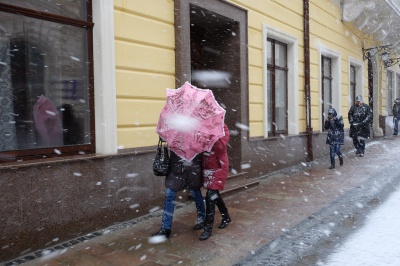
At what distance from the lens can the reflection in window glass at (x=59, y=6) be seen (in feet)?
13.8

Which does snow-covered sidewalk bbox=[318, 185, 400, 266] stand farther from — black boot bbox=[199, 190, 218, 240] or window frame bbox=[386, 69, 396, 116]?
window frame bbox=[386, 69, 396, 116]

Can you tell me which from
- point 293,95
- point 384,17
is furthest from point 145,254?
point 384,17

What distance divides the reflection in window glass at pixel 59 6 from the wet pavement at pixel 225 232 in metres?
2.84

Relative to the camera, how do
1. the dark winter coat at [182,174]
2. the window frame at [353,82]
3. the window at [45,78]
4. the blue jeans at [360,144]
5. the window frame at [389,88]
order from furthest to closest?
the window frame at [389,88]
the window frame at [353,82]
the blue jeans at [360,144]
the dark winter coat at [182,174]
the window at [45,78]

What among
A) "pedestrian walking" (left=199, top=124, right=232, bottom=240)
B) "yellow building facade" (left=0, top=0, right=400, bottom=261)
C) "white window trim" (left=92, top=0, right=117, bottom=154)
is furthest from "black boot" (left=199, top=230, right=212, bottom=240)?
"white window trim" (left=92, top=0, right=117, bottom=154)

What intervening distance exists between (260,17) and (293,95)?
2.50m

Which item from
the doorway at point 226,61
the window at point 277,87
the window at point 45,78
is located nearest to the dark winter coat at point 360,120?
the window at point 277,87

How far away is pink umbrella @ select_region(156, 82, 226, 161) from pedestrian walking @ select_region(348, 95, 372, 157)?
8.37 meters

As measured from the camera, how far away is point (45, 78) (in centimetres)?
446

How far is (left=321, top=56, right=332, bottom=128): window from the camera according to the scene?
39.4 feet

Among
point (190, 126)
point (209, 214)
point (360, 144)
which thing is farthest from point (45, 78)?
point (360, 144)

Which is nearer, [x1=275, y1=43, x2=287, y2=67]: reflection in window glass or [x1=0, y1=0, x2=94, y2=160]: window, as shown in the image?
[x1=0, y1=0, x2=94, y2=160]: window

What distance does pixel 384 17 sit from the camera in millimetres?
14875

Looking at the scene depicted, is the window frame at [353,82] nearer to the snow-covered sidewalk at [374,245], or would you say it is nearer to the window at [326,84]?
the window at [326,84]
